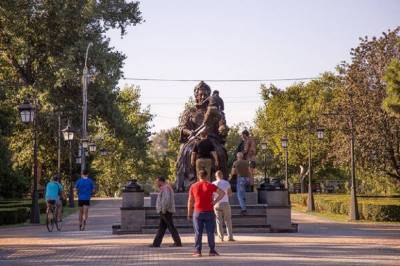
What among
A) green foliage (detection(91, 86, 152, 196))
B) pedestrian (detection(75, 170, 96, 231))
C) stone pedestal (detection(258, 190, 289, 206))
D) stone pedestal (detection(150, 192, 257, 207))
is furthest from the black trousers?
green foliage (detection(91, 86, 152, 196))

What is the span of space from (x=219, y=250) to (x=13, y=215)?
16823 millimetres

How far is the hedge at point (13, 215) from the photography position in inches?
1134

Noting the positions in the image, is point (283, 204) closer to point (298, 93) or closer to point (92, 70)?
point (92, 70)

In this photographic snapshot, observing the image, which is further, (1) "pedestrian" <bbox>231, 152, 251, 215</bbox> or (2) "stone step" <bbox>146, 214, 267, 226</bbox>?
(2) "stone step" <bbox>146, 214, 267, 226</bbox>

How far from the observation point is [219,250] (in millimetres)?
15125

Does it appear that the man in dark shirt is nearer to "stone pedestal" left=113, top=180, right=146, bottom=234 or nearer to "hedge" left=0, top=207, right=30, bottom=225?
"stone pedestal" left=113, top=180, right=146, bottom=234

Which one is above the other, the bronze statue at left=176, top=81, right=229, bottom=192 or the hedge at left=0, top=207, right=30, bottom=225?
the bronze statue at left=176, top=81, right=229, bottom=192

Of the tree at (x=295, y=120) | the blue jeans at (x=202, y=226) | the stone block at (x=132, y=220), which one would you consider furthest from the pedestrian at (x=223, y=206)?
the tree at (x=295, y=120)

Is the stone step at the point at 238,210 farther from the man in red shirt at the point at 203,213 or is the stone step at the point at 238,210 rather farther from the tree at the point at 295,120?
the tree at the point at 295,120

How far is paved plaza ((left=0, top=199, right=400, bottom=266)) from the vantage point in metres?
13.2

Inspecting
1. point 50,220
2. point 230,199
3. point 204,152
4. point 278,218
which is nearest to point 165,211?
point 278,218

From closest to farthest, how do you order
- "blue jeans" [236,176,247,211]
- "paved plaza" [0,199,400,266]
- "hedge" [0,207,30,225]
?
"paved plaza" [0,199,400,266]
"blue jeans" [236,176,247,211]
"hedge" [0,207,30,225]

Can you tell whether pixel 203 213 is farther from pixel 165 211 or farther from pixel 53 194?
pixel 53 194

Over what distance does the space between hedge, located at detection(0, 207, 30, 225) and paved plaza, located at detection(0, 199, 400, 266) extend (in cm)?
819
